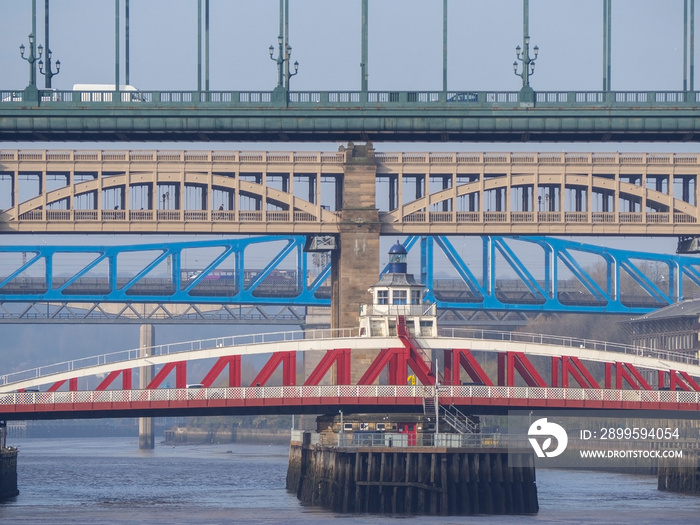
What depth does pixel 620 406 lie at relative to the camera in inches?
3415

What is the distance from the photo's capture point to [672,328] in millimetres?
163000

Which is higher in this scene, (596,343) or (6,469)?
(596,343)

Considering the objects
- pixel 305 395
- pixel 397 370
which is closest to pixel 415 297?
pixel 397 370

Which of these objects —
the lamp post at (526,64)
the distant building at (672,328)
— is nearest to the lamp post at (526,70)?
the lamp post at (526,64)

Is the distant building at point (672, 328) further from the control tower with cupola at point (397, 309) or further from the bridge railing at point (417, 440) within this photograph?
the bridge railing at point (417, 440)

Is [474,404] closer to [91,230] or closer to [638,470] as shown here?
[91,230]

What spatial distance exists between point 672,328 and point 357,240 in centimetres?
7275

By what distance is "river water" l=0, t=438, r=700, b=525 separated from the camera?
78.2 metres

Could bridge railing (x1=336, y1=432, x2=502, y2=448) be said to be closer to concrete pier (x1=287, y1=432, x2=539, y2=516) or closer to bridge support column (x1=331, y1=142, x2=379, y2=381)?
concrete pier (x1=287, y1=432, x2=539, y2=516)

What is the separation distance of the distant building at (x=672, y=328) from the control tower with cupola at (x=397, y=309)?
213ft

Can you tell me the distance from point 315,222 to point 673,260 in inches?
3346

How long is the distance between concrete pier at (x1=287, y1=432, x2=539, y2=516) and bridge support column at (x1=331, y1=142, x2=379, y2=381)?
17.0 meters

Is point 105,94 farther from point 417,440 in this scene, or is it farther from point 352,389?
point 417,440

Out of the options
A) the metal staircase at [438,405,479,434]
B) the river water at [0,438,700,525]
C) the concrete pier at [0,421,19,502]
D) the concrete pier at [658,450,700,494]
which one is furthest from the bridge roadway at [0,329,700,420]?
the concrete pier at [658,450,700,494]
